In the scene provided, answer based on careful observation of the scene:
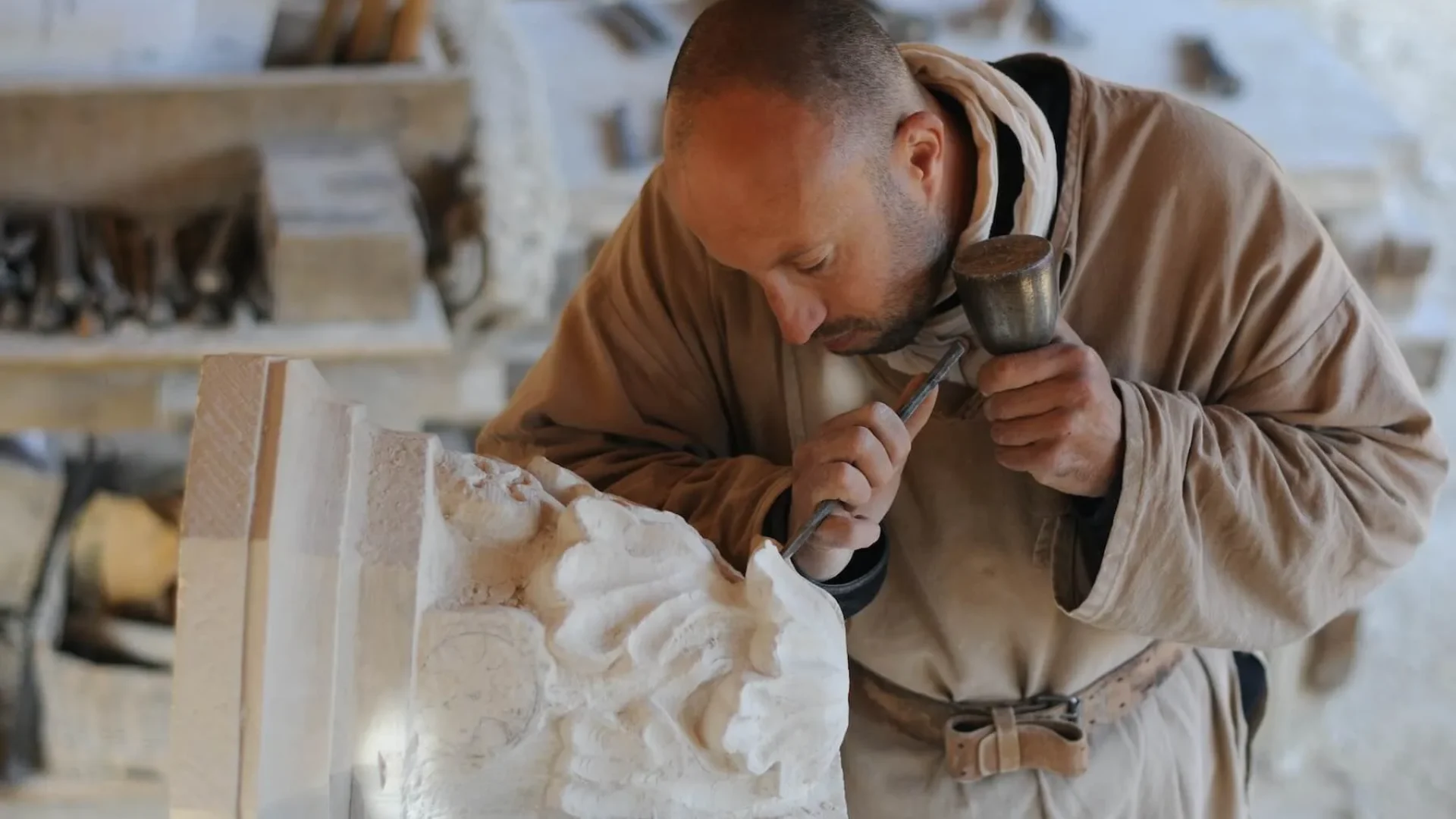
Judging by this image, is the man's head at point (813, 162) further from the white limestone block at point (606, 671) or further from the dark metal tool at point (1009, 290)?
the white limestone block at point (606, 671)

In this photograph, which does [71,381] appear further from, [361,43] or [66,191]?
[361,43]

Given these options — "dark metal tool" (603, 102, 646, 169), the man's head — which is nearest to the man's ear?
the man's head

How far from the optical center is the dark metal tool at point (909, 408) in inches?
57.4

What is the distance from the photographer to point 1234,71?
3.46 meters

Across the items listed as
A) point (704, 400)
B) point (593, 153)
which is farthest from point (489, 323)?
point (704, 400)

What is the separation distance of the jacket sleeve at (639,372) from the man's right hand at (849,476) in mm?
204

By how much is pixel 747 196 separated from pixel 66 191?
143 centimetres

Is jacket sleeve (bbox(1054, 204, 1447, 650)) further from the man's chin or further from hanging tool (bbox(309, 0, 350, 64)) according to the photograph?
hanging tool (bbox(309, 0, 350, 64))

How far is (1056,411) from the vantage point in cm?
148

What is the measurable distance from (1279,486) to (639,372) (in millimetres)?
677

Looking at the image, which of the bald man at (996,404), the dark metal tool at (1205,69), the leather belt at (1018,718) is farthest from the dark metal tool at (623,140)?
the leather belt at (1018,718)

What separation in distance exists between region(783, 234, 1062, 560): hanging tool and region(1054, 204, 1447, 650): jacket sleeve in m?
0.15

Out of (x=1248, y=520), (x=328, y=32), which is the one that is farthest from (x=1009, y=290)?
(x=328, y=32)

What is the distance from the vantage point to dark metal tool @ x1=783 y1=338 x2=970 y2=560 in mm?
1458
